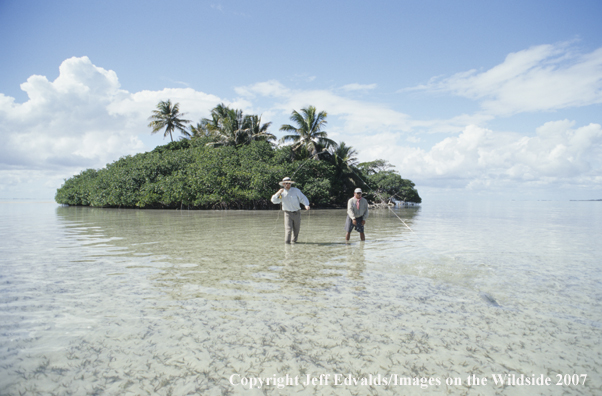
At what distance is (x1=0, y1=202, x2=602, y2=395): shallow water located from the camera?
2764 millimetres

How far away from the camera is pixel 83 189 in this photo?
145ft

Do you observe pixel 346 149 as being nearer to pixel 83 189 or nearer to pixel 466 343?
pixel 83 189

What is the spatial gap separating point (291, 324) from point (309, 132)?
111 ft

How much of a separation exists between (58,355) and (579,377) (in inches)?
177

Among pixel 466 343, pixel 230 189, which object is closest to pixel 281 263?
pixel 466 343

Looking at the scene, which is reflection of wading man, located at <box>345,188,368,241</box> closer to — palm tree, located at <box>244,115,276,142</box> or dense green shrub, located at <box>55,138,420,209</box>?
dense green shrub, located at <box>55,138,420,209</box>

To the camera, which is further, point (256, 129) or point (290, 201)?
point (256, 129)

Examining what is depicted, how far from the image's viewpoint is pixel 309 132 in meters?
36.5

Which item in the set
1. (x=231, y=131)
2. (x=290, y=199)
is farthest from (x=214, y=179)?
(x=290, y=199)

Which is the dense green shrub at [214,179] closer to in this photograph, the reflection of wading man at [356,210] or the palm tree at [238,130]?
the palm tree at [238,130]

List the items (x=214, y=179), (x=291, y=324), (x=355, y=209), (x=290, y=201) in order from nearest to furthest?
(x=291, y=324), (x=290, y=201), (x=355, y=209), (x=214, y=179)

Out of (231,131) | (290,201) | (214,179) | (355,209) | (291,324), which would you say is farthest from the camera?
(231,131)

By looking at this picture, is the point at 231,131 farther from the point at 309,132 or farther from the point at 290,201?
the point at 290,201

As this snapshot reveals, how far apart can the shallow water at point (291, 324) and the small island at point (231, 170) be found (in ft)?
81.5
